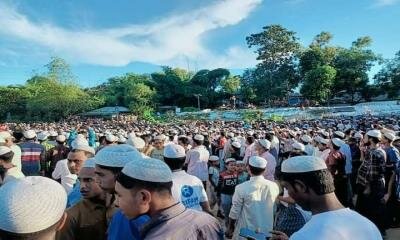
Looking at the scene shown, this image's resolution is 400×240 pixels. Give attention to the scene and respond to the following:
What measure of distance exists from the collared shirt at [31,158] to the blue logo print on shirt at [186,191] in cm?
377

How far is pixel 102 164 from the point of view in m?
2.57

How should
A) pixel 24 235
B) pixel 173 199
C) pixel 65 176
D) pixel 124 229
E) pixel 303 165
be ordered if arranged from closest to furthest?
pixel 24 235
pixel 173 199
pixel 303 165
pixel 124 229
pixel 65 176

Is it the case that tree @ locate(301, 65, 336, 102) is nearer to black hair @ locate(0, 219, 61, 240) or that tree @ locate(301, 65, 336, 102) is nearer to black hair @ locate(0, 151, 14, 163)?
black hair @ locate(0, 151, 14, 163)

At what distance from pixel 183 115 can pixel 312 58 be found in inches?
744

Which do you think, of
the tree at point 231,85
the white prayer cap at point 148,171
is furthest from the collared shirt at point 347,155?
the tree at point 231,85

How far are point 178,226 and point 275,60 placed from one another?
51488 millimetres

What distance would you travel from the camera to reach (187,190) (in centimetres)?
362

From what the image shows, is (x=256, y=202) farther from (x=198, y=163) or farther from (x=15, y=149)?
(x=15, y=149)

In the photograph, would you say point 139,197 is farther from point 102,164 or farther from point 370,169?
point 370,169

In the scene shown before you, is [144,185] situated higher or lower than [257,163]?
higher

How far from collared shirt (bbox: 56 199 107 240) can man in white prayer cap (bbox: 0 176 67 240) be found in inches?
42.2

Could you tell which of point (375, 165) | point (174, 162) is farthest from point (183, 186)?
point (375, 165)

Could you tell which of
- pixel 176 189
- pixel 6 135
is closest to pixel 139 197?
pixel 176 189

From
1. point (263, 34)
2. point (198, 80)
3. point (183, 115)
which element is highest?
point (263, 34)
